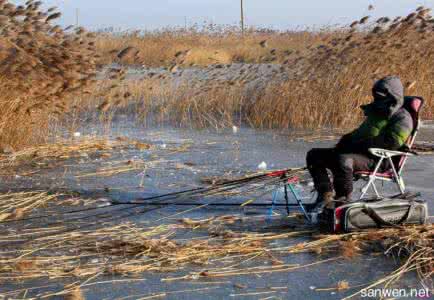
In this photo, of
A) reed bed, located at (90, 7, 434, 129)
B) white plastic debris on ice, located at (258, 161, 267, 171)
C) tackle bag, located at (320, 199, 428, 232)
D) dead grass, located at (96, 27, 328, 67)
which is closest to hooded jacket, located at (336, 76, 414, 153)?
tackle bag, located at (320, 199, 428, 232)

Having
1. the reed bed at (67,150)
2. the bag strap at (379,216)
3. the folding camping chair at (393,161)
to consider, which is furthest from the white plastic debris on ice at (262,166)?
the bag strap at (379,216)

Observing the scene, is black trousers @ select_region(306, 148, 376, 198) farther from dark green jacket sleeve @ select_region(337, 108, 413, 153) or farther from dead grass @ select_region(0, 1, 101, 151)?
dead grass @ select_region(0, 1, 101, 151)

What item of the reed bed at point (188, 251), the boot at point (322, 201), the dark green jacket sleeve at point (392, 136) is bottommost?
the reed bed at point (188, 251)

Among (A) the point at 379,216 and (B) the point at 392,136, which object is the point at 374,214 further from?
(B) the point at 392,136

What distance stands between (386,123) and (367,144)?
0.28 m

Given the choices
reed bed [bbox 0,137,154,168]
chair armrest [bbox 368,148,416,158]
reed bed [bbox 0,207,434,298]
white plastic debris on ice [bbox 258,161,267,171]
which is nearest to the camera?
reed bed [bbox 0,207,434,298]

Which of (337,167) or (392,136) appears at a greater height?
(392,136)

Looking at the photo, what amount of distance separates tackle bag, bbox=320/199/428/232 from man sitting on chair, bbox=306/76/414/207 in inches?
12.4

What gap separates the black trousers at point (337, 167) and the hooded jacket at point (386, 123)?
0.14 meters

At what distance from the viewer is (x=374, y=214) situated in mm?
7000

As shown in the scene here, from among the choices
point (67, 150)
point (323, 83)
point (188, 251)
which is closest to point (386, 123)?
point (188, 251)

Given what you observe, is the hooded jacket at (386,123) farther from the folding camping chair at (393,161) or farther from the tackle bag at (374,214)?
the tackle bag at (374,214)

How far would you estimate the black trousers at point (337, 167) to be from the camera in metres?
7.39

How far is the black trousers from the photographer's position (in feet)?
24.2
